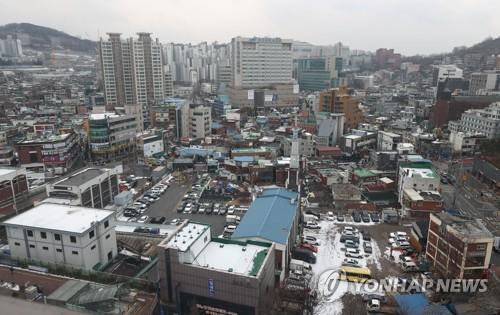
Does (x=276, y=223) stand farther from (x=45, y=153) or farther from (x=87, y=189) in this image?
(x=45, y=153)

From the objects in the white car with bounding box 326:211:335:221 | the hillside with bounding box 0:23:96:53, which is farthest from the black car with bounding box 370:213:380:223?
the hillside with bounding box 0:23:96:53

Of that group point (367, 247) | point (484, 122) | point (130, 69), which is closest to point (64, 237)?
point (367, 247)

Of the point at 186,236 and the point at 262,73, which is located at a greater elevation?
the point at 262,73

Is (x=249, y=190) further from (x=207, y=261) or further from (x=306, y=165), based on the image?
(x=207, y=261)

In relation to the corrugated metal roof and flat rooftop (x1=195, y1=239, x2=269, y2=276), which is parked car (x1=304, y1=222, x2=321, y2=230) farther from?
flat rooftop (x1=195, y1=239, x2=269, y2=276)

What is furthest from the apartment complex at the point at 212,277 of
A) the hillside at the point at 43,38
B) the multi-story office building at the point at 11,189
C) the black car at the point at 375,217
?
the hillside at the point at 43,38

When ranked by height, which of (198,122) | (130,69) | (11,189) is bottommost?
(11,189)

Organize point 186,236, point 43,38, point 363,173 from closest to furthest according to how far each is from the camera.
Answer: point 186,236, point 363,173, point 43,38

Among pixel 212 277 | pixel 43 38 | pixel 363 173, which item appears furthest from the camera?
pixel 43 38
